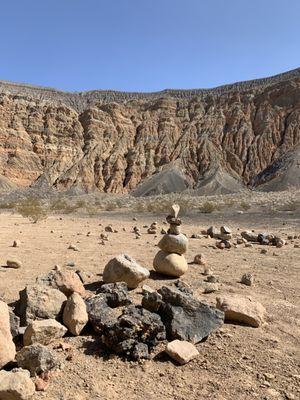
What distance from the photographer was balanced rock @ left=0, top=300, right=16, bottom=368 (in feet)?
11.1

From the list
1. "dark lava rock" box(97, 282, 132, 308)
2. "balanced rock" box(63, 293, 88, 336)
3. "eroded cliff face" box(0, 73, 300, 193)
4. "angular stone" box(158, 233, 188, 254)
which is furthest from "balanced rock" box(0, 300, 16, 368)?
"eroded cliff face" box(0, 73, 300, 193)

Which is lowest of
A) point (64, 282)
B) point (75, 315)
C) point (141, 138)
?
point (75, 315)

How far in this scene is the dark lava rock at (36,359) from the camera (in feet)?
10.8

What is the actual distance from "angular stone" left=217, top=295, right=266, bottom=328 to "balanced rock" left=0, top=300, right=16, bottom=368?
229 centimetres

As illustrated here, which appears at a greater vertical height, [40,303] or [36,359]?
[40,303]

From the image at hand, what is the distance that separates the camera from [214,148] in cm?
6794

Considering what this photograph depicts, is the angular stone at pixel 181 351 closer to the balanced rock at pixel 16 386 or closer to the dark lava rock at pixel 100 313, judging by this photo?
the dark lava rock at pixel 100 313

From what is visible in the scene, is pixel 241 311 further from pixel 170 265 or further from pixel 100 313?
pixel 170 265

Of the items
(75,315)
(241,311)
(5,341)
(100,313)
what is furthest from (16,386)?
(241,311)

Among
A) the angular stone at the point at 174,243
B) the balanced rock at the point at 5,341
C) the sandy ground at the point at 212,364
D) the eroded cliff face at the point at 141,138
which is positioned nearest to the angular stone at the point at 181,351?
the sandy ground at the point at 212,364

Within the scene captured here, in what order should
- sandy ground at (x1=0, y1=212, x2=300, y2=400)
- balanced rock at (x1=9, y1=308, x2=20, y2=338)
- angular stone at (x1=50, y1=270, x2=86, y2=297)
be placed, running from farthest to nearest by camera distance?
1. angular stone at (x1=50, y1=270, x2=86, y2=297)
2. balanced rock at (x1=9, y1=308, x2=20, y2=338)
3. sandy ground at (x1=0, y1=212, x2=300, y2=400)

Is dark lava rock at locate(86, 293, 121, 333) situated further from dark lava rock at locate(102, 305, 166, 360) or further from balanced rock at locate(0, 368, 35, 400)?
balanced rock at locate(0, 368, 35, 400)

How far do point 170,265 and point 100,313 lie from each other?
2.31 meters

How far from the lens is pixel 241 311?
4.62 m
